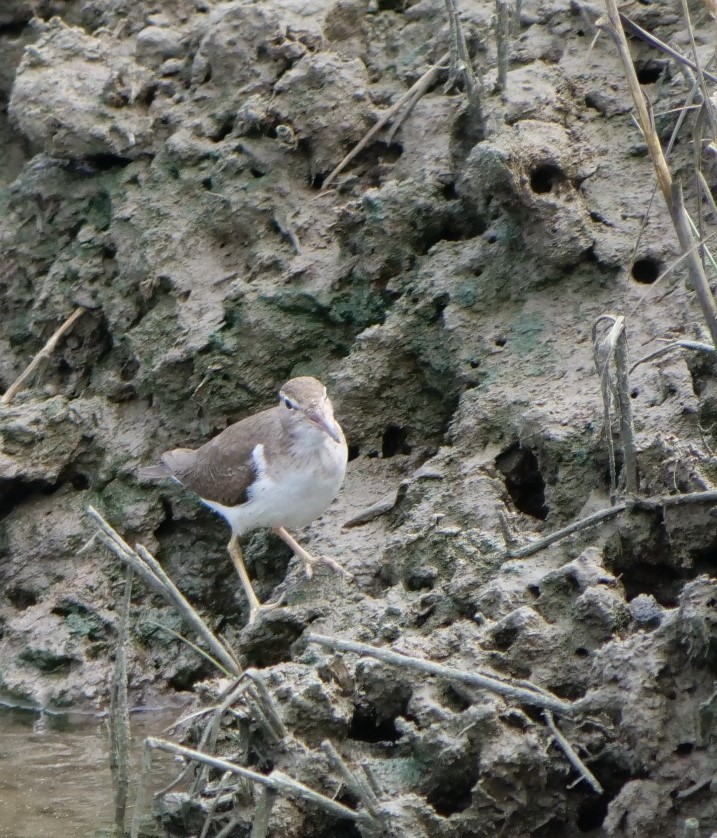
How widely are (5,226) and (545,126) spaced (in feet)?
14.6

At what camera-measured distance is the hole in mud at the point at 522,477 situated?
6445 mm

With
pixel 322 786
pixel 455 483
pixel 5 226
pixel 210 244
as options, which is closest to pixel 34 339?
pixel 5 226

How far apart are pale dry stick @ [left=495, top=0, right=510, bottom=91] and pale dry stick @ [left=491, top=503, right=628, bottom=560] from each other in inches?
118

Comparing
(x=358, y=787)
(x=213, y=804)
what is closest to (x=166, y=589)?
(x=213, y=804)

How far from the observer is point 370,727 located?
543cm

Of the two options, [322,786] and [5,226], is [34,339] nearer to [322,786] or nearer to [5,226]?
[5,226]

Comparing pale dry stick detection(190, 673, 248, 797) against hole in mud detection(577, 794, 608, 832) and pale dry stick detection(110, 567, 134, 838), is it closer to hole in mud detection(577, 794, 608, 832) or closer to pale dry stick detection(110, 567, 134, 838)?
pale dry stick detection(110, 567, 134, 838)

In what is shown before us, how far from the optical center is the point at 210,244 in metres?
8.44

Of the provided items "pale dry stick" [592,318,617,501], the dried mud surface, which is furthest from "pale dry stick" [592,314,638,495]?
the dried mud surface

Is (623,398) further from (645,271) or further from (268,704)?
(268,704)

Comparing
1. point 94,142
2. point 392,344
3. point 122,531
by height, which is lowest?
point 122,531

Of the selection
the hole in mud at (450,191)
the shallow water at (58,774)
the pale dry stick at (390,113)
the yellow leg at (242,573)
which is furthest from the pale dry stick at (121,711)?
the pale dry stick at (390,113)

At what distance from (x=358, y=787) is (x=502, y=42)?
4549mm

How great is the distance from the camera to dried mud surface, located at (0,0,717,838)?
195 inches
